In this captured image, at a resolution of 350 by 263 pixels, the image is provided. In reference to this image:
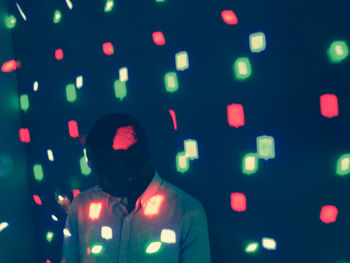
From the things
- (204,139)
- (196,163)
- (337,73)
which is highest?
(337,73)

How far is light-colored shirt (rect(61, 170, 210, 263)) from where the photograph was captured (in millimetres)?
1508

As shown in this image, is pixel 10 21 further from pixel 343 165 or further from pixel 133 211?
pixel 343 165

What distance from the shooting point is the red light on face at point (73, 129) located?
7.09ft

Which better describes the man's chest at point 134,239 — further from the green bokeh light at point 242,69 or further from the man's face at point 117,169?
the green bokeh light at point 242,69

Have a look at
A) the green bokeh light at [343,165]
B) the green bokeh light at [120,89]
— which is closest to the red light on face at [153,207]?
the green bokeh light at [120,89]

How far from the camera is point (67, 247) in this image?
1717mm

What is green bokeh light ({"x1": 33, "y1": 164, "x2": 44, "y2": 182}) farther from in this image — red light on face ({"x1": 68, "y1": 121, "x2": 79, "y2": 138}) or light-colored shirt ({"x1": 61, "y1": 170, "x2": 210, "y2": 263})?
light-colored shirt ({"x1": 61, "y1": 170, "x2": 210, "y2": 263})

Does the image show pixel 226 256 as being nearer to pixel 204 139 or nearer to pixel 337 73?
pixel 204 139

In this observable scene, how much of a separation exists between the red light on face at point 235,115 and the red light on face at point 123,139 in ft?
1.65

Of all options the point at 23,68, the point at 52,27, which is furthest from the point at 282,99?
the point at 23,68

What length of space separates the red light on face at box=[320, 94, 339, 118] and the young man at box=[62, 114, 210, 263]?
75 centimetres

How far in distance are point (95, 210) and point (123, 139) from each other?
503 millimetres

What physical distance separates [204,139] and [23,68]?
166 cm

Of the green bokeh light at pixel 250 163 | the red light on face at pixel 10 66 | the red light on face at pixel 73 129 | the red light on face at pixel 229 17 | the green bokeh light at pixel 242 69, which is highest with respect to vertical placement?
the red light on face at pixel 229 17
